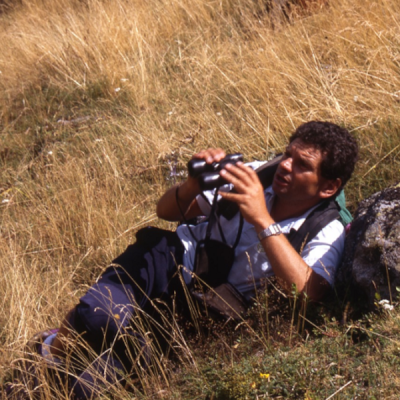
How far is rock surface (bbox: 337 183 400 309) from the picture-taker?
8.53ft

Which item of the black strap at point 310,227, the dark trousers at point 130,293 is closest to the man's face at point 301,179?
the black strap at point 310,227

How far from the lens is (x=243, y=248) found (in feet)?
9.70

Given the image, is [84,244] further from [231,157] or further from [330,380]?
[330,380]

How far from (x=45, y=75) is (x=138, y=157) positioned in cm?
Result: 269

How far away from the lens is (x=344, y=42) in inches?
210

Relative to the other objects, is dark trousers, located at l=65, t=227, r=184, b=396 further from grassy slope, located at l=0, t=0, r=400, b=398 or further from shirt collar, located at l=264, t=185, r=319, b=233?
shirt collar, located at l=264, t=185, r=319, b=233

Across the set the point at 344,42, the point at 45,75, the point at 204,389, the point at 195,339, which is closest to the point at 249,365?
the point at 204,389

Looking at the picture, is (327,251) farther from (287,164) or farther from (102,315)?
(102,315)

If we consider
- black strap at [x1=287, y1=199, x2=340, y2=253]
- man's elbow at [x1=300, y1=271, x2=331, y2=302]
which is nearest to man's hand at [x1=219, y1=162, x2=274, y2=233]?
black strap at [x1=287, y1=199, x2=340, y2=253]

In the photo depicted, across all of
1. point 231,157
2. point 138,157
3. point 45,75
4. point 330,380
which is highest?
point 45,75

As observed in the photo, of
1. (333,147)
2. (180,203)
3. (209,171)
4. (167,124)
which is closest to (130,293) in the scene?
(180,203)

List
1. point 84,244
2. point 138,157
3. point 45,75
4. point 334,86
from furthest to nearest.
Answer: point 45,75, point 138,157, point 334,86, point 84,244

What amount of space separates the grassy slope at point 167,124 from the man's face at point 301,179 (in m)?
0.65

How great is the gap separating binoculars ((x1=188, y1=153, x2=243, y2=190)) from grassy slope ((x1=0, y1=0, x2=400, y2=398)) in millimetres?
748
